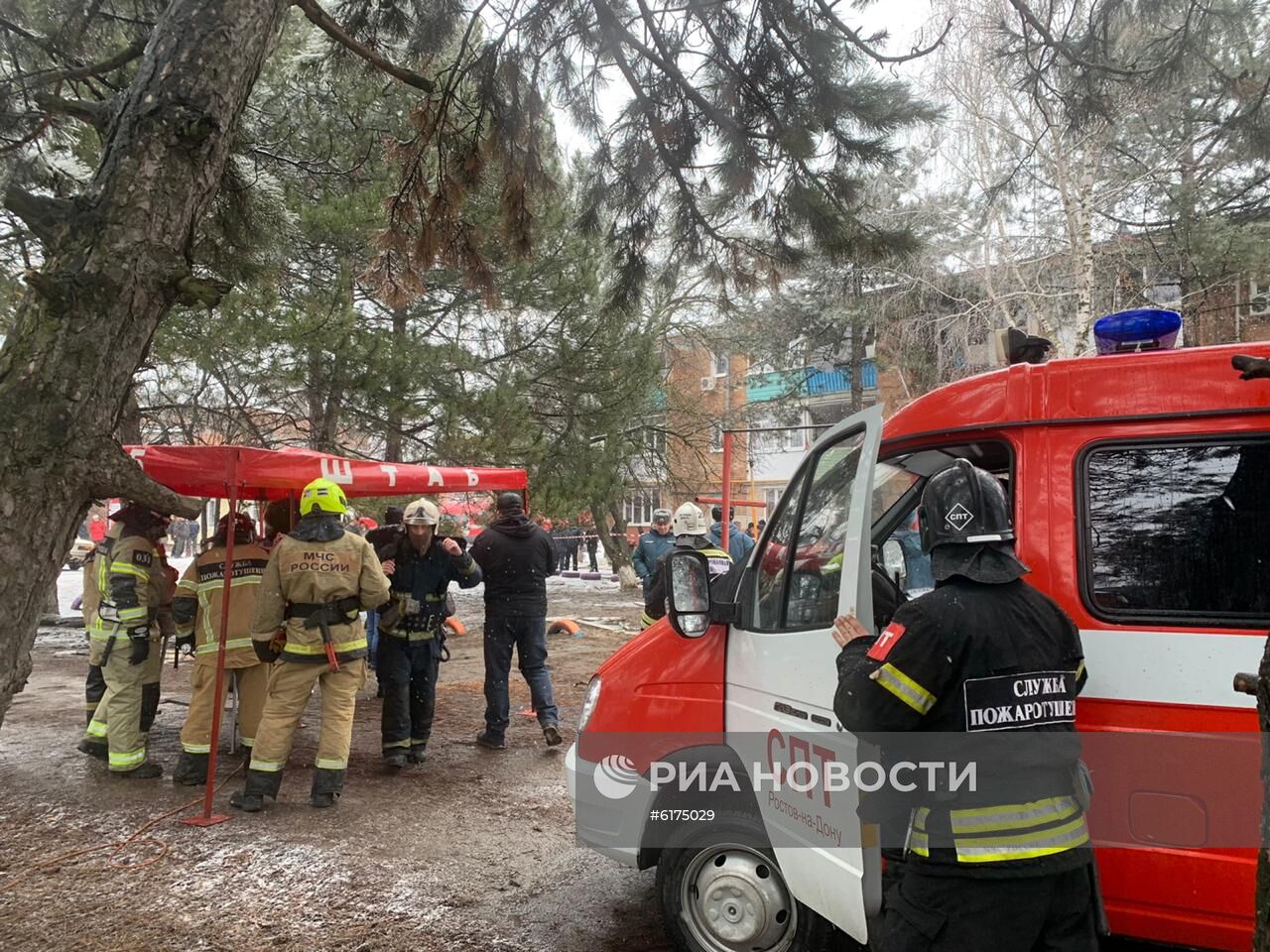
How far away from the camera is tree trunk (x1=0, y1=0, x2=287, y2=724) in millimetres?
2199

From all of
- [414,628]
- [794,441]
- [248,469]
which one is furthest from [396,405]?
[794,441]

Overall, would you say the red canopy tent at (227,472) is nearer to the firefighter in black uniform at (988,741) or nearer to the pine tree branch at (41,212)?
the pine tree branch at (41,212)

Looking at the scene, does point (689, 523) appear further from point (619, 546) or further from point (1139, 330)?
point (619, 546)

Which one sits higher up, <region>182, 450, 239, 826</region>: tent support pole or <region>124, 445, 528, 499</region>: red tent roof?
<region>124, 445, 528, 499</region>: red tent roof

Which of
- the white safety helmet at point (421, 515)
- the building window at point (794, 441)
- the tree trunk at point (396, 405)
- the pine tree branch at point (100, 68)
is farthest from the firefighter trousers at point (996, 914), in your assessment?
the building window at point (794, 441)

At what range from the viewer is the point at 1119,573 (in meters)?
2.37

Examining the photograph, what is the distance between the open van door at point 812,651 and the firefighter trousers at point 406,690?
3.66m

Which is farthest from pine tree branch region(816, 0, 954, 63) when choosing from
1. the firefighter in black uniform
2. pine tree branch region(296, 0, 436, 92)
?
the firefighter in black uniform

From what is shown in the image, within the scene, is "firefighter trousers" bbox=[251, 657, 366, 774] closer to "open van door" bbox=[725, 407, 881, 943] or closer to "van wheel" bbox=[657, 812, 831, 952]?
"van wheel" bbox=[657, 812, 831, 952]

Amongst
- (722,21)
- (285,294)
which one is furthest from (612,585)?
(722,21)

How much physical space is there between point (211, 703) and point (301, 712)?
0.92 m

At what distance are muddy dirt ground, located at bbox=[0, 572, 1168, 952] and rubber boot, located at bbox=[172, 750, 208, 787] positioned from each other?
90mm

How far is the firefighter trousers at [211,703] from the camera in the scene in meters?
5.65

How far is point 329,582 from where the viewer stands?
5.22 metres
